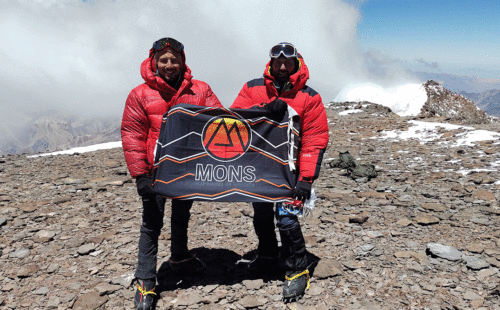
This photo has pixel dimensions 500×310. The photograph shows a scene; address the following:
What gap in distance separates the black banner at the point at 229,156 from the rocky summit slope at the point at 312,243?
4.81ft

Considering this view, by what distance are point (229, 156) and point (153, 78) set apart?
1308 mm

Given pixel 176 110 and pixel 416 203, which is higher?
pixel 176 110

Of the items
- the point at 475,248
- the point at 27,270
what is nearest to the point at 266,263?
the point at 475,248

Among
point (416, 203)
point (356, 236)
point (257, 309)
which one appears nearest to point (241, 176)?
point (257, 309)

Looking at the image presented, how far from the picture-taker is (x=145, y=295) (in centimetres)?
391

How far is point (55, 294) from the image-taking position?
4238 millimetres

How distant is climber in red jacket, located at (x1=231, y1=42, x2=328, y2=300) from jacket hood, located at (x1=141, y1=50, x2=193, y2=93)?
29.0 inches

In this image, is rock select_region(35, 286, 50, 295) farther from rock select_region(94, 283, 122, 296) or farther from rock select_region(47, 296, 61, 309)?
rock select_region(94, 283, 122, 296)

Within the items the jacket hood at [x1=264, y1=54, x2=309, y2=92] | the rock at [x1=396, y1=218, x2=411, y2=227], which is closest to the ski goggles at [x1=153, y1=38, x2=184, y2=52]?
the jacket hood at [x1=264, y1=54, x2=309, y2=92]

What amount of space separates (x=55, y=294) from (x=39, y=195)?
186 inches

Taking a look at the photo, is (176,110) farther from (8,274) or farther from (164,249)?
(8,274)

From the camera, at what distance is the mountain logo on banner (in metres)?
4.00

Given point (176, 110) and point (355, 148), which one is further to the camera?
point (355, 148)

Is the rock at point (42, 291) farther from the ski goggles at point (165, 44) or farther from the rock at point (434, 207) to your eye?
the rock at point (434, 207)
